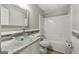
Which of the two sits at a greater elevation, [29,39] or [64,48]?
[29,39]

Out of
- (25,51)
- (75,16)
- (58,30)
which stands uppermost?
(75,16)

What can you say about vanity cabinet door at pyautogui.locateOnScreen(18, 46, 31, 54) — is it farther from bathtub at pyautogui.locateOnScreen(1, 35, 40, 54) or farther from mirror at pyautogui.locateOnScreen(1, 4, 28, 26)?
mirror at pyautogui.locateOnScreen(1, 4, 28, 26)

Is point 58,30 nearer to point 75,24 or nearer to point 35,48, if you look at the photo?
point 75,24

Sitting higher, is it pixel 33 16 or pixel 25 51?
pixel 33 16

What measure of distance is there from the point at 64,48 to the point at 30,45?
1.38 ft

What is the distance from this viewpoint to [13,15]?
0.83 metres

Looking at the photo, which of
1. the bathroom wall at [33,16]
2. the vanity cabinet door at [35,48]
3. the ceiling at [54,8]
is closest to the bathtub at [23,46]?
the vanity cabinet door at [35,48]

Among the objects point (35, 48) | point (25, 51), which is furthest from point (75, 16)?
point (25, 51)

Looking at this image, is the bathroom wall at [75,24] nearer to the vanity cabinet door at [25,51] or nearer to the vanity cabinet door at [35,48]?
the vanity cabinet door at [35,48]

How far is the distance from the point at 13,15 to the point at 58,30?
58 centimetres

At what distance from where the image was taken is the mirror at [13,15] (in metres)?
0.77
